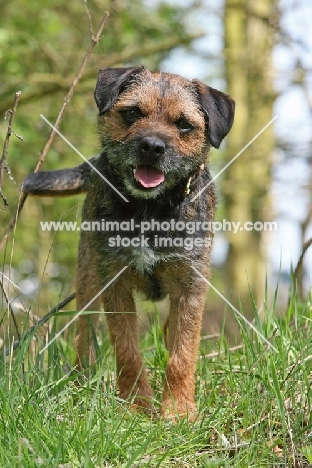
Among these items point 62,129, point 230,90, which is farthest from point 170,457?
point 230,90

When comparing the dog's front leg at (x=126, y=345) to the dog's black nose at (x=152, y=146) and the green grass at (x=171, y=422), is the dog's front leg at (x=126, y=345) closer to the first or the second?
the green grass at (x=171, y=422)

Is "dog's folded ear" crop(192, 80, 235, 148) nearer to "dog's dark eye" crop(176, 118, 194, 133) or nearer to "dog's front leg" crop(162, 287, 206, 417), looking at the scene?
"dog's dark eye" crop(176, 118, 194, 133)

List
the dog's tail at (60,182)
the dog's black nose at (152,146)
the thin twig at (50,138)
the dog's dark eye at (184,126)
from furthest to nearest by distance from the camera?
the dog's tail at (60,182), the thin twig at (50,138), the dog's dark eye at (184,126), the dog's black nose at (152,146)

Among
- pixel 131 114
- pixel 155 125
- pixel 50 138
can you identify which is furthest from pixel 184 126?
pixel 50 138

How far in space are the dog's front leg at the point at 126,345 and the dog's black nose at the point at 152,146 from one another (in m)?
0.89

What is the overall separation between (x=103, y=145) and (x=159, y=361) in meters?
1.46

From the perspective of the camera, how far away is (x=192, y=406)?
12.9ft

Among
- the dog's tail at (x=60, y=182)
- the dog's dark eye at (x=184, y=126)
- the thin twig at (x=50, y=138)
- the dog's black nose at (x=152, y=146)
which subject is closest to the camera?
the dog's black nose at (x=152, y=146)

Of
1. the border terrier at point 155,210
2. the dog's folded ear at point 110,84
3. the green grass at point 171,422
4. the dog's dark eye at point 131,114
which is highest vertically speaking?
the dog's folded ear at point 110,84

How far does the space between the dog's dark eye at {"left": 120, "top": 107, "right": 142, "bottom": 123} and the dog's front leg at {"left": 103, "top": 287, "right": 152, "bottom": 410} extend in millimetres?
1031

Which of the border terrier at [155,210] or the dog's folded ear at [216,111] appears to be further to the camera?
the dog's folded ear at [216,111]

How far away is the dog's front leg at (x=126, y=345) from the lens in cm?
405

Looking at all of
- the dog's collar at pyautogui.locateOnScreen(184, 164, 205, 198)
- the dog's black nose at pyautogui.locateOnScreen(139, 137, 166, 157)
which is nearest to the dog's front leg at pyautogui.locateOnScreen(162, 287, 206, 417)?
the dog's collar at pyautogui.locateOnScreen(184, 164, 205, 198)

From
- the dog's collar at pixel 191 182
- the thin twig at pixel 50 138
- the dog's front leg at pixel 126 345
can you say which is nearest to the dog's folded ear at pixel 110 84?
the thin twig at pixel 50 138
